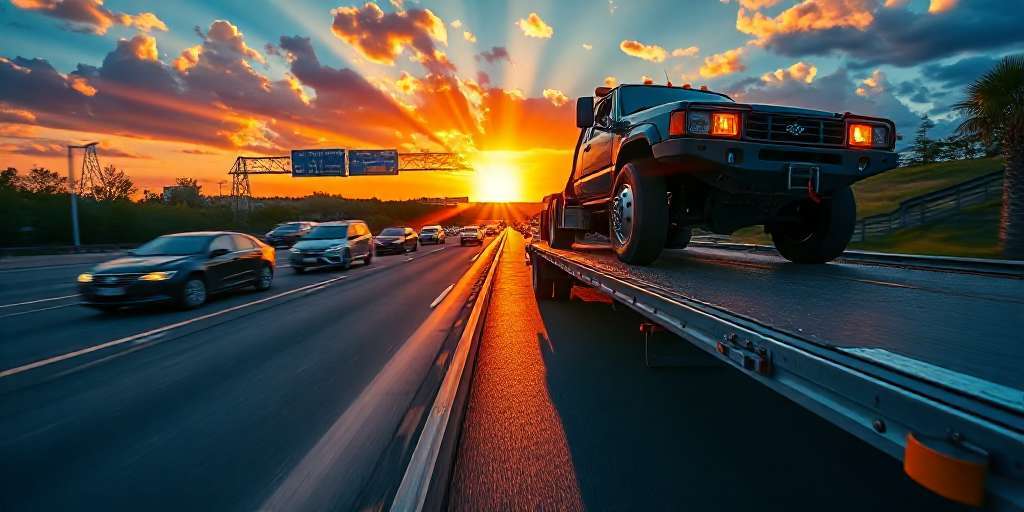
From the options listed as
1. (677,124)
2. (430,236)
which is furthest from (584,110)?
(430,236)

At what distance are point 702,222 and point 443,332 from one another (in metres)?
3.63

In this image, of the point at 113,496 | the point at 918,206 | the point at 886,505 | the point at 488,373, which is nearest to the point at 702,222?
the point at 488,373

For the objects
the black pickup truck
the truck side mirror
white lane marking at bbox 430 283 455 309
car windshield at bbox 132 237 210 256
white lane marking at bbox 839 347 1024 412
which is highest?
the truck side mirror

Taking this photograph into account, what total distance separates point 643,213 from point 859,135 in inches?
74.2

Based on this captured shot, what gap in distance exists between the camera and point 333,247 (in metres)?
15.9

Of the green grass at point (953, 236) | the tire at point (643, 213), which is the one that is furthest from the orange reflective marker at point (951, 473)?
the green grass at point (953, 236)

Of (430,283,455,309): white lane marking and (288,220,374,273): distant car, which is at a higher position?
(288,220,374,273): distant car

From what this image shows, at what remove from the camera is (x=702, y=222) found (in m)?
5.30

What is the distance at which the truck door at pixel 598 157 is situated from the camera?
6.33 metres

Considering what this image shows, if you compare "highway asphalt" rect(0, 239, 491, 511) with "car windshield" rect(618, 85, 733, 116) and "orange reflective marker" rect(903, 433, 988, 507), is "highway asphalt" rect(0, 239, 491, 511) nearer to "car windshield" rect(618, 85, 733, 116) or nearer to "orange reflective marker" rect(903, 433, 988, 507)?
"orange reflective marker" rect(903, 433, 988, 507)

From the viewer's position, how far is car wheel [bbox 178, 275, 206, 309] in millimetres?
8539

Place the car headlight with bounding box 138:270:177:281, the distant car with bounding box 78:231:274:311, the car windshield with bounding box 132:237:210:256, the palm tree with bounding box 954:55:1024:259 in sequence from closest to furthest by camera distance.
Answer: the distant car with bounding box 78:231:274:311 → the car headlight with bounding box 138:270:177:281 → the car windshield with bounding box 132:237:210:256 → the palm tree with bounding box 954:55:1024:259

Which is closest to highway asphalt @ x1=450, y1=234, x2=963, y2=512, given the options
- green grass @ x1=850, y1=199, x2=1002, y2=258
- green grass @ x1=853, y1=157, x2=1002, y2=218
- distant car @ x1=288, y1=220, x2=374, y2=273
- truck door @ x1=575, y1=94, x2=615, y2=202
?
truck door @ x1=575, y1=94, x2=615, y2=202

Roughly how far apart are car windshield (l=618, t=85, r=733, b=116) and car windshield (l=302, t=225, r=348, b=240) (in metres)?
12.9
